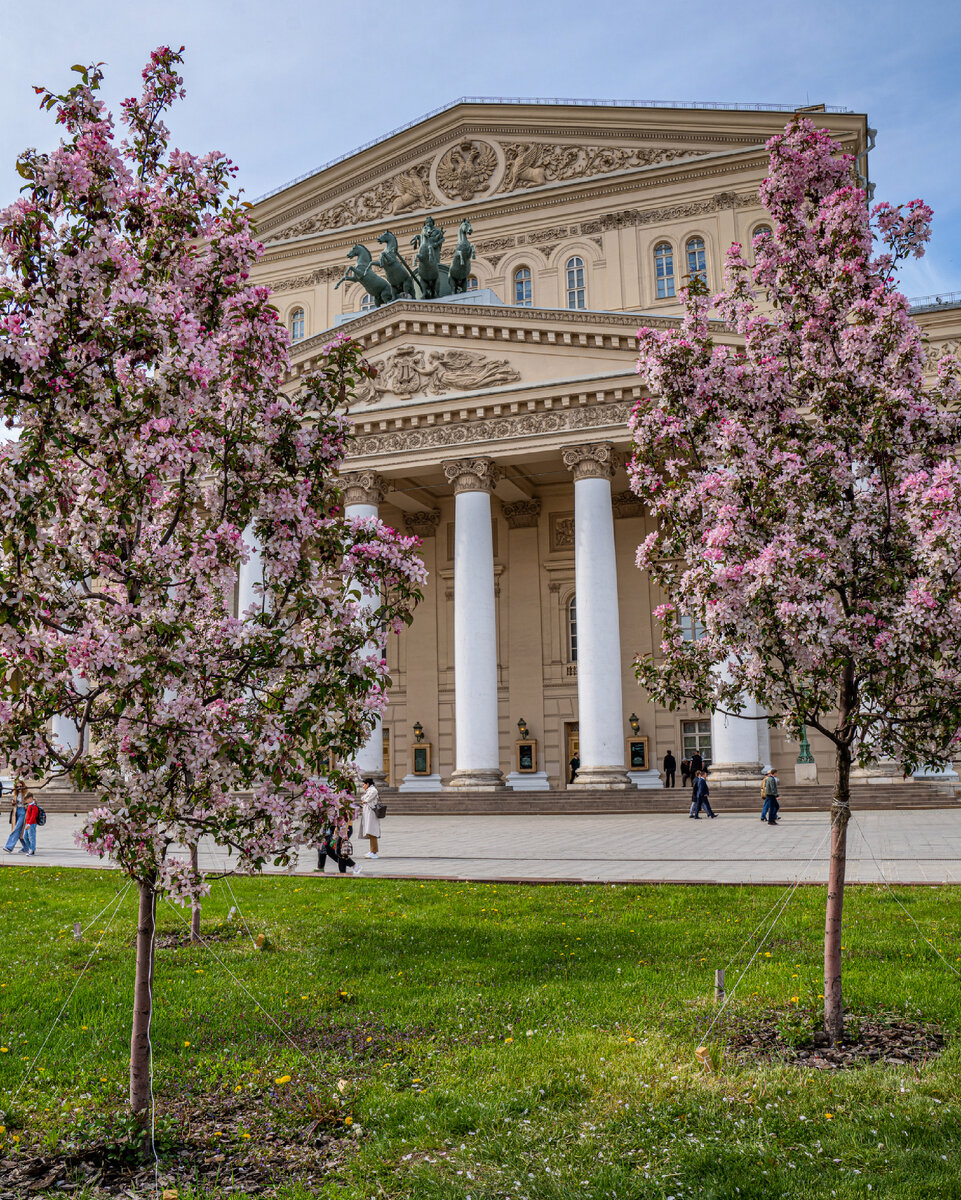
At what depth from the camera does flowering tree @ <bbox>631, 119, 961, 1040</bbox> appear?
7.05 metres

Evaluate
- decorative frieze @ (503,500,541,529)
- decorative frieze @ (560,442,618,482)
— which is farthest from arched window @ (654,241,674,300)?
decorative frieze @ (560,442,618,482)

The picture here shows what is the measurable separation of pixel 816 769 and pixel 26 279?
33.1 meters

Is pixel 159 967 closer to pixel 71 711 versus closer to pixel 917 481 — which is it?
pixel 71 711

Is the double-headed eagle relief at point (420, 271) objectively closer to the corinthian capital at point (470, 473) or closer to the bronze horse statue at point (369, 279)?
the bronze horse statue at point (369, 279)

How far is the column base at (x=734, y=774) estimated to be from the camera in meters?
30.7

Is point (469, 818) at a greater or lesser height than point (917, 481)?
lesser

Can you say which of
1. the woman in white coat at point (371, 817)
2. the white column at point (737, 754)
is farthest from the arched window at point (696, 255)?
the woman in white coat at point (371, 817)

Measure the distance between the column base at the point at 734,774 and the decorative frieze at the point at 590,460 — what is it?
9980 millimetres

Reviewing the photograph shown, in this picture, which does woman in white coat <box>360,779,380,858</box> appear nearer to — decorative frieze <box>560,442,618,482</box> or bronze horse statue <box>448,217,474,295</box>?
decorative frieze <box>560,442,618,482</box>

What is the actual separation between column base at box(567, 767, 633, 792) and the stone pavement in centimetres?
200

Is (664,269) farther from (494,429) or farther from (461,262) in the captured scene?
(494,429)

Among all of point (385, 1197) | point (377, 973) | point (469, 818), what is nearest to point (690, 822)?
point (469, 818)

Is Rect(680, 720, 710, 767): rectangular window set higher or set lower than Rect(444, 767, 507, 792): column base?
higher

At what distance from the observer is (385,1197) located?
193 inches
